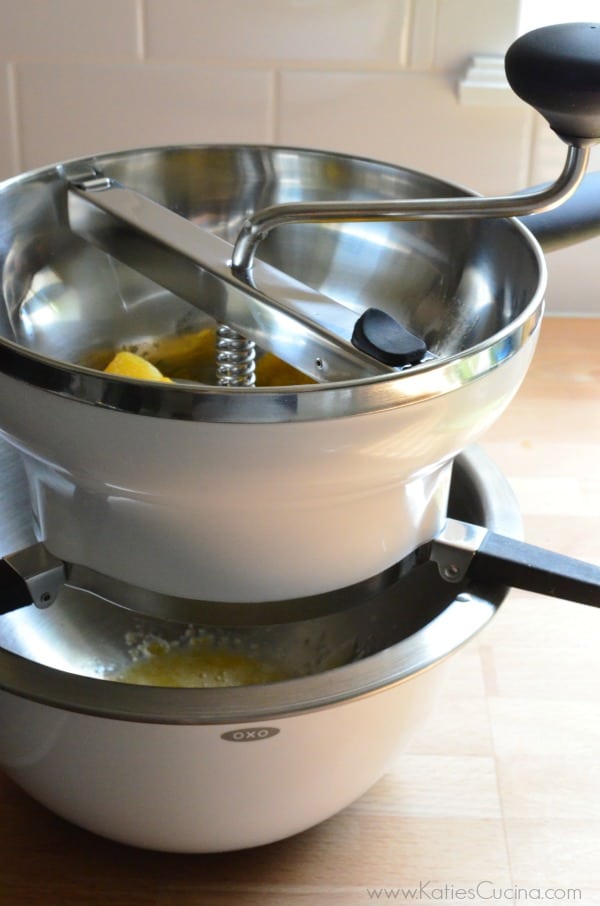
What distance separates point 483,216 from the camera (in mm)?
421

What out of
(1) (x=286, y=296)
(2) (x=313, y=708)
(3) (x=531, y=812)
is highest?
(1) (x=286, y=296)

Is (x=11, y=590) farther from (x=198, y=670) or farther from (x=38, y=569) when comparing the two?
(x=198, y=670)

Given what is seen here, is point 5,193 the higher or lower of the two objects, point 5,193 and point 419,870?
the higher

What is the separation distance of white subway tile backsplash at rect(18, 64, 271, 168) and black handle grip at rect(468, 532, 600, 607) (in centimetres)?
57

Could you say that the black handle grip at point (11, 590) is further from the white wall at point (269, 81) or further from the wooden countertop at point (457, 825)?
the white wall at point (269, 81)

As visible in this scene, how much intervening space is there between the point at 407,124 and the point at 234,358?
505 mm

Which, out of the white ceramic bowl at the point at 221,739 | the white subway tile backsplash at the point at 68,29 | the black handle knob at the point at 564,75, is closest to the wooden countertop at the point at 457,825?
the white ceramic bowl at the point at 221,739

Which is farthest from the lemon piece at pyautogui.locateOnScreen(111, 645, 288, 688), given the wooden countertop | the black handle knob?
the black handle knob

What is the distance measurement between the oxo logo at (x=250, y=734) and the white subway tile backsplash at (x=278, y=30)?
0.65 meters

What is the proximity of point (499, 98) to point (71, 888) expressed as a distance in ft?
2.25

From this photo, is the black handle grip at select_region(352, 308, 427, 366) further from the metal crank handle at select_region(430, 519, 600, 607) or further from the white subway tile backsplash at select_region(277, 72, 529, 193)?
the white subway tile backsplash at select_region(277, 72, 529, 193)

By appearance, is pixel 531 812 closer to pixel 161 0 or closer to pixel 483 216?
pixel 483 216

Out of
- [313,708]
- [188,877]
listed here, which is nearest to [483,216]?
[313,708]

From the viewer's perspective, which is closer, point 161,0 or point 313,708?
point 313,708
